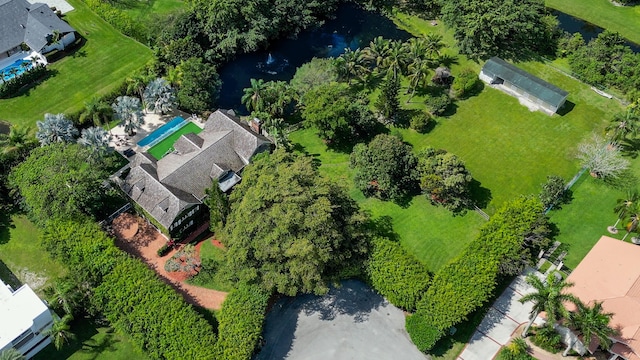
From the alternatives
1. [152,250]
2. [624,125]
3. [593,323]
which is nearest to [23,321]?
[152,250]

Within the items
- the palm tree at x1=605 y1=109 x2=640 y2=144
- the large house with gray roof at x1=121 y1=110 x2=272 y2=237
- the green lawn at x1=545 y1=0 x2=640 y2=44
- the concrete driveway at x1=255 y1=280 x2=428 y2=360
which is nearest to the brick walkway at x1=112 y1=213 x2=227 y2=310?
the large house with gray roof at x1=121 y1=110 x2=272 y2=237

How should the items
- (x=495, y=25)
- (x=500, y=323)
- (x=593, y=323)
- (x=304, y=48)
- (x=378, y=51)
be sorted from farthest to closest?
(x=304, y=48), (x=495, y=25), (x=378, y=51), (x=500, y=323), (x=593, y=323)

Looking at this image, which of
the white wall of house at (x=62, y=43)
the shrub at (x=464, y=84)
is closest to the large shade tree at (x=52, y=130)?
the white wall of house at (x=62, y=43)

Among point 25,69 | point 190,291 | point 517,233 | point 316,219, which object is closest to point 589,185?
point 517,233

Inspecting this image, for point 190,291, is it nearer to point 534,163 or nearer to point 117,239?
point 117,239

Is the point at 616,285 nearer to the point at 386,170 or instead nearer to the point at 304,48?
the point at 386,170

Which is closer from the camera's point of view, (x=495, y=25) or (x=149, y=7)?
(x=495, y=25)
